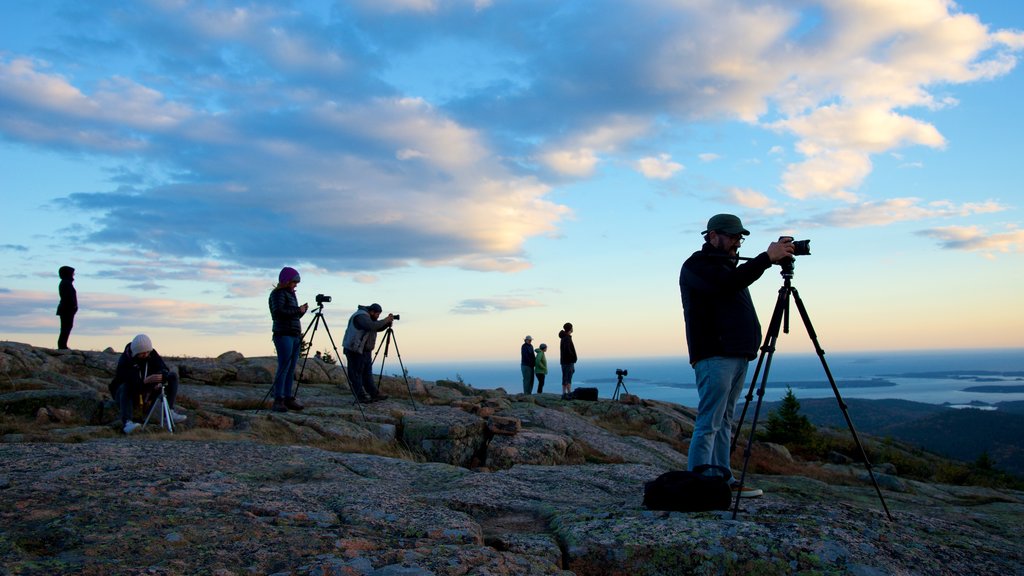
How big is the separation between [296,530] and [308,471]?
105 inches

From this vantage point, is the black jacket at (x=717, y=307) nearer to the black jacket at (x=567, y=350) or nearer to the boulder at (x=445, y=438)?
the boulder at (x=445, y=438)

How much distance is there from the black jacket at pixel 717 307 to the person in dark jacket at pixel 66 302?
17.9 meters

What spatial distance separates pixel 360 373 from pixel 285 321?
328cm

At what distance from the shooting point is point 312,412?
12.8 meters

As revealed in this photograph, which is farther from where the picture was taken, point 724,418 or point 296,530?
point 724,418

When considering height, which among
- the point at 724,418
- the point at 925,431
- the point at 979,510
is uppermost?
the point at 724,418

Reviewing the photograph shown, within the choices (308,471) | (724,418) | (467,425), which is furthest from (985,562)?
(467,425)

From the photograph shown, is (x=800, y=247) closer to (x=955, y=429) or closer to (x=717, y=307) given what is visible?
(x=717, y=307)

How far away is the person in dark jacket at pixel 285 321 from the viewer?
40.3 ft

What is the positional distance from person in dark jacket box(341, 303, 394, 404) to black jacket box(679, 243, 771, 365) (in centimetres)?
937

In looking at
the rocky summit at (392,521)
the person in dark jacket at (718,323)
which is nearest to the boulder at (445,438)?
the rocky summit at (392,521)

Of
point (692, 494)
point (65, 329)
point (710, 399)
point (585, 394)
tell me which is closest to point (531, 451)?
point (710, 399)

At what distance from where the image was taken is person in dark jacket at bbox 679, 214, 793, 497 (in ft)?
19.0

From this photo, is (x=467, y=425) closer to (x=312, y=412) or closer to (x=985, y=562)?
(x=312, y=412)
